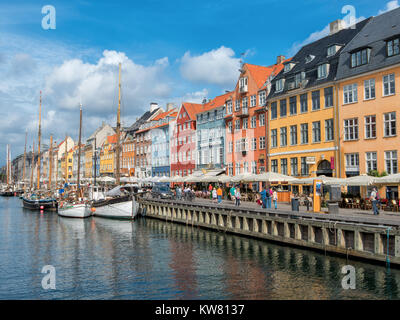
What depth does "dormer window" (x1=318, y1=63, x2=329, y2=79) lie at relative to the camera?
4003 centimetres

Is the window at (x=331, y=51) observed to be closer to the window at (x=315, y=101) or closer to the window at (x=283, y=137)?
the window at (x=315, y=101)

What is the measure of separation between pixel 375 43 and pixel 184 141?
3942 cm

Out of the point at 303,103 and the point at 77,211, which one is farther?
the point at 77,211

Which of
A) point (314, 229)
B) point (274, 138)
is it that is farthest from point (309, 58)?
point (314, 229)

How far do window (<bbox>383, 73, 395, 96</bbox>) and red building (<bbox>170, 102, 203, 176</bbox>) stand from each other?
3598 centimetres

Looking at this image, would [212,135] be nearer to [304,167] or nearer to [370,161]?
[304,167]

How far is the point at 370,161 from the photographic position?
35.1 meters

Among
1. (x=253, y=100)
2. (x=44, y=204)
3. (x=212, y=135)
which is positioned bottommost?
(x=44, y=204)

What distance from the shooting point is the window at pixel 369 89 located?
1385 inches

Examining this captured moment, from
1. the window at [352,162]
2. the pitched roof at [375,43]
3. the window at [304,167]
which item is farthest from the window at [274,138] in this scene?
the pitched roof at [375,43]

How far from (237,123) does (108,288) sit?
40.3 meters

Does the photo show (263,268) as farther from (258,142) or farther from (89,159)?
(89,159)

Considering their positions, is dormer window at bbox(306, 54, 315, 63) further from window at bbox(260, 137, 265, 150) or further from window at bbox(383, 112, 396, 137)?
window at bbox(383, 112, 396, 137)

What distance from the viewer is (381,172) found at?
3341 cm
